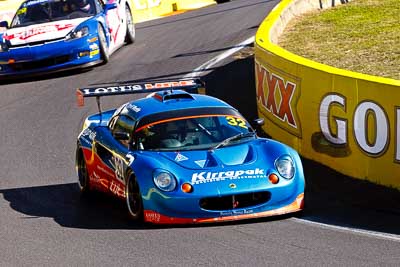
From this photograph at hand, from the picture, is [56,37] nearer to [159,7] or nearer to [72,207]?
[72,207]

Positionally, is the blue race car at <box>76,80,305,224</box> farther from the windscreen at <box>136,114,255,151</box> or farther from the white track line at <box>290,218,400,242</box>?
the white track line at <box>290,218,400,242</box>

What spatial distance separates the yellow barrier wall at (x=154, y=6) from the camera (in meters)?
28.8

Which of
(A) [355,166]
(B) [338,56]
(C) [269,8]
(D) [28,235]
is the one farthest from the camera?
(C) [269,8]

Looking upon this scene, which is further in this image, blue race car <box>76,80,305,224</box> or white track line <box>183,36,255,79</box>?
white track line <box>183,36,255,79</box>

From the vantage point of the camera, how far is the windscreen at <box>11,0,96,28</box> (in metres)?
20.0

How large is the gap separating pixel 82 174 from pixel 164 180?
2.33 meters

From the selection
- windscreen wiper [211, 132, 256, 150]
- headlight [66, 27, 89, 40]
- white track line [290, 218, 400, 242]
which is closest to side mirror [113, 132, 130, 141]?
windscreen wiper [211, 132, 256, 150]

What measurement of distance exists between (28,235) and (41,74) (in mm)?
10142

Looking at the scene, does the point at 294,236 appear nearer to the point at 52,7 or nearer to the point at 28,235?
the point at 28,235

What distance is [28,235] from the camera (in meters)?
9.50

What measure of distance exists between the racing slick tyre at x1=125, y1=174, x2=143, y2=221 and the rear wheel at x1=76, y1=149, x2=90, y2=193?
1.48m

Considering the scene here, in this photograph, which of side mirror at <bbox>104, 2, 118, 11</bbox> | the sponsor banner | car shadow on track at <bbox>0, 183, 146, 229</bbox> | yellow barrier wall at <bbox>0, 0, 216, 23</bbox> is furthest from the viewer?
the sponsor banner

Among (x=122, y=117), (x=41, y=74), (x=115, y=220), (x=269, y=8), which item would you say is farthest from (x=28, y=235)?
(x=269, y=8)

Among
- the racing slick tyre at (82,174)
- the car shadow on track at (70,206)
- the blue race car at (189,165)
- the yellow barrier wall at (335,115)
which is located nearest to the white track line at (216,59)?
the yellow barrier wall at (335,115)
